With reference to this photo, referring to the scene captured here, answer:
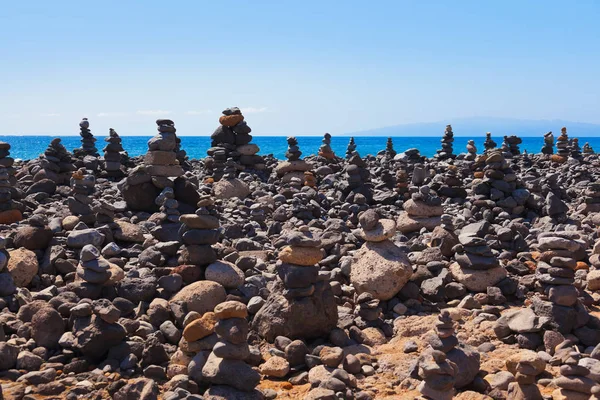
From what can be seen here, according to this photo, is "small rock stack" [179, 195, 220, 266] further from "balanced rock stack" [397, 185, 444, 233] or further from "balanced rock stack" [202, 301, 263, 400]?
"balanced rock stack" [397, 185, 444, 233]

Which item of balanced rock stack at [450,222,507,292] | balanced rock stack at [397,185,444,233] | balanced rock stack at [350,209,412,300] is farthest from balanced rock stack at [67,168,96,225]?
balanced rock stack at [450,222,507,292]

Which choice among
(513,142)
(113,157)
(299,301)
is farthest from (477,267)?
(513,142)

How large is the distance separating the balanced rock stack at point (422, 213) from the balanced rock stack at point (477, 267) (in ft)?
13.0

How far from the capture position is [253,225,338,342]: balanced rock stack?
28.1ft

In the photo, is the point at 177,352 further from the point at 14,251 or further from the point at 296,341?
the point at 14,251

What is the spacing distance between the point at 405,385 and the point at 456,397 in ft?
2.12

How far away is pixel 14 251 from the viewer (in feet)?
36.0

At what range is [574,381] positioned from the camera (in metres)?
6.40

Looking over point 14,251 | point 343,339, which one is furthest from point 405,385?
point 14,251

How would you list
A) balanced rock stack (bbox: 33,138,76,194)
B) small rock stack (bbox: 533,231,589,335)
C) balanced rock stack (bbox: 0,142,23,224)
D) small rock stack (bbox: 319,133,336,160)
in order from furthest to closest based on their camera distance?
small rock stack (bbox: 319,133,336,160)
balanced rock stack (bbox: 33,138,76,194)
balanced rock stack (bbox: 0,142,23,224)
small rock stack (bbox: 533,231,589,335)

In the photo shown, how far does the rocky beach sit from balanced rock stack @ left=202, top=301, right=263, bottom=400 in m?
0.02

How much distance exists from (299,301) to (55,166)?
17.1 m

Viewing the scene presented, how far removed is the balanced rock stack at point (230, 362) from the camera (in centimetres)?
676

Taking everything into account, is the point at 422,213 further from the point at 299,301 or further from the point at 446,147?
the point at 446,147
